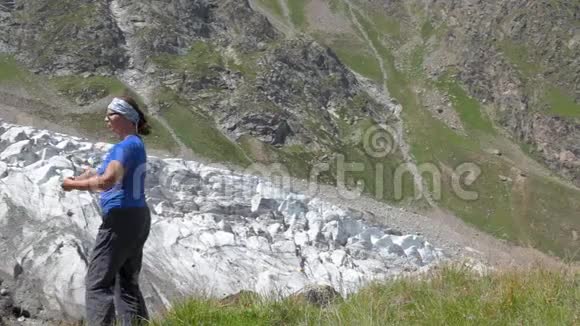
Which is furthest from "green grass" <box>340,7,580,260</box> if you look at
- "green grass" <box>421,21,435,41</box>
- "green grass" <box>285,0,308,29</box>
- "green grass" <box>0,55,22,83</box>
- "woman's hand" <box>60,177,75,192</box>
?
"green grass" <box>0,55,22,83</box>

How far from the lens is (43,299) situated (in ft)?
34.0

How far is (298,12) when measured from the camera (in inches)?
6245

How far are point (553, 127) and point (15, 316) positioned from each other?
121 metres

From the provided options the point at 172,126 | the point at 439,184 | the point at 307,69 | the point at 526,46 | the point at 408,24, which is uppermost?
the point at 408,24

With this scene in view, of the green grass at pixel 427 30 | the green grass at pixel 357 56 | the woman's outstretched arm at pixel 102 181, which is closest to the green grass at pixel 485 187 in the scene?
the green grass at pixel 357 56

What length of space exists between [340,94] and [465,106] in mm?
31637

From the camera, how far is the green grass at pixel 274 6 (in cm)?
15800

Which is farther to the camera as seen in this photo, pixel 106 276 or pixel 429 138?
pixel 429 138

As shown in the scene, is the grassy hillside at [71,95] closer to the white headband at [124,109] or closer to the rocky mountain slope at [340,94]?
the rocky mountain slope at [340,94]

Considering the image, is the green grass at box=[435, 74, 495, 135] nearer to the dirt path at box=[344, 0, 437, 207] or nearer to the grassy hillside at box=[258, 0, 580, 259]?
the grassy hillside at box=[258, 0, 580, 259]

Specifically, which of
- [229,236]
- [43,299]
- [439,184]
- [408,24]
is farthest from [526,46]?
[43,299]

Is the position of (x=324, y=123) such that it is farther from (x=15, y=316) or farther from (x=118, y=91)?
(x=15, y=316)

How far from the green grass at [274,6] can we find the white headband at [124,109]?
15520 cm

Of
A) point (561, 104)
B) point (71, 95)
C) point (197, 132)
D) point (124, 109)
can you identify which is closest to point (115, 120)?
point (124, 109)
